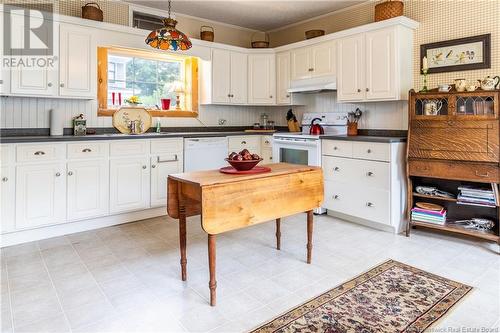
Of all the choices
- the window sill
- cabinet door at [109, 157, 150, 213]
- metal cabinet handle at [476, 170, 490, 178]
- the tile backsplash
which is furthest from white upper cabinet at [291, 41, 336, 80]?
cabinet door at [109, 157, 150, 213]

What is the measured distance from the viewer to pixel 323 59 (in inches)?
167

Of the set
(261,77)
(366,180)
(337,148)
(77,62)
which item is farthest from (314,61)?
(77,62)

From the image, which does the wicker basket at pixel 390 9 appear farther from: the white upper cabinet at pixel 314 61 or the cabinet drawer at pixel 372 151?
the cabinet drawer at pixel 372 151

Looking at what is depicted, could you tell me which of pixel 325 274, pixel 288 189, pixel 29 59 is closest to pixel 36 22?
pixel 29 59

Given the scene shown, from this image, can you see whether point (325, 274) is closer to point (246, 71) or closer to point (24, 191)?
point (24, 191)

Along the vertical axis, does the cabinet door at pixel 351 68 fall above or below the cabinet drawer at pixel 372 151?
above

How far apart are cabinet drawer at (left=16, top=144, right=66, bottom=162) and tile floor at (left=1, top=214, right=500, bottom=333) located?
0.77 m

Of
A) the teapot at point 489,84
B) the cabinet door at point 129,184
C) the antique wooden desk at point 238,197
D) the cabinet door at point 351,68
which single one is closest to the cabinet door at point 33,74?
the cabinet door at point 129,184

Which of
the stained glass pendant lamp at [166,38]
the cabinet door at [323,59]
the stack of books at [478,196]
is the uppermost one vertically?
the cabinet door at [323,59]

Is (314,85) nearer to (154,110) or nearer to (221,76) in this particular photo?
(221,76)

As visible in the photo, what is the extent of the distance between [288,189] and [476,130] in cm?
180

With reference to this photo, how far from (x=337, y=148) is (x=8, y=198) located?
325 centimetres

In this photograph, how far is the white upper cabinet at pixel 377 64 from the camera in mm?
3541

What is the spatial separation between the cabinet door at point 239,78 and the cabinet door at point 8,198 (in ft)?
9.30
